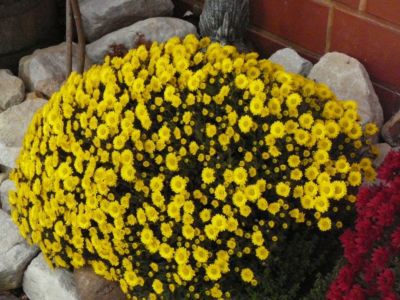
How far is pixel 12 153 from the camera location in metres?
3.07

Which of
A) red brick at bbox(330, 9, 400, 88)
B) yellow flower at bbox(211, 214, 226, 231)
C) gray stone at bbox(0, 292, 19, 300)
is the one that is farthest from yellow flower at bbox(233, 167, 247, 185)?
gray stone at bbox(0, 292, 19, 300)

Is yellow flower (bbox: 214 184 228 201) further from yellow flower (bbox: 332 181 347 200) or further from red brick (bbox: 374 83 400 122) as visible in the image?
red brick (bbox: 374 83 400 122)

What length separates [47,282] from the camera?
8.51 ft

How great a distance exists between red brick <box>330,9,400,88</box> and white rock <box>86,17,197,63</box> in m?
0.82

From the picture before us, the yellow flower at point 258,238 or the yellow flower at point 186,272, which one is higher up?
the yellow flower at point 258,238

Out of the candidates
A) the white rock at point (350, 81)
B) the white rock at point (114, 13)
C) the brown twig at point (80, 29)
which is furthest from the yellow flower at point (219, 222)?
the white rock at point (114, 13)

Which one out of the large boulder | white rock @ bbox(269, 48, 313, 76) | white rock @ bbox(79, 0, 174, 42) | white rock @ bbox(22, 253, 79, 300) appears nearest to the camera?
the large boulder

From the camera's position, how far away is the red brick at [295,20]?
9.64ft

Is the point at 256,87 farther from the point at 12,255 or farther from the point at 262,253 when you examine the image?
the point at 12,255

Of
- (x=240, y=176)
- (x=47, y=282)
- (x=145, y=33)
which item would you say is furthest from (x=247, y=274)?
(x=145, y=33)

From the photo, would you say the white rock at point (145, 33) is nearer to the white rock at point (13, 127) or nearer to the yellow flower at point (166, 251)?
the white rock at point (13, 127)

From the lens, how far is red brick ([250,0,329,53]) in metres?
2.94

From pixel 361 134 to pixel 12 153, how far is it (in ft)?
5.14

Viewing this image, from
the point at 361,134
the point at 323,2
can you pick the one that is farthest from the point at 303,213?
the point at 323,2
